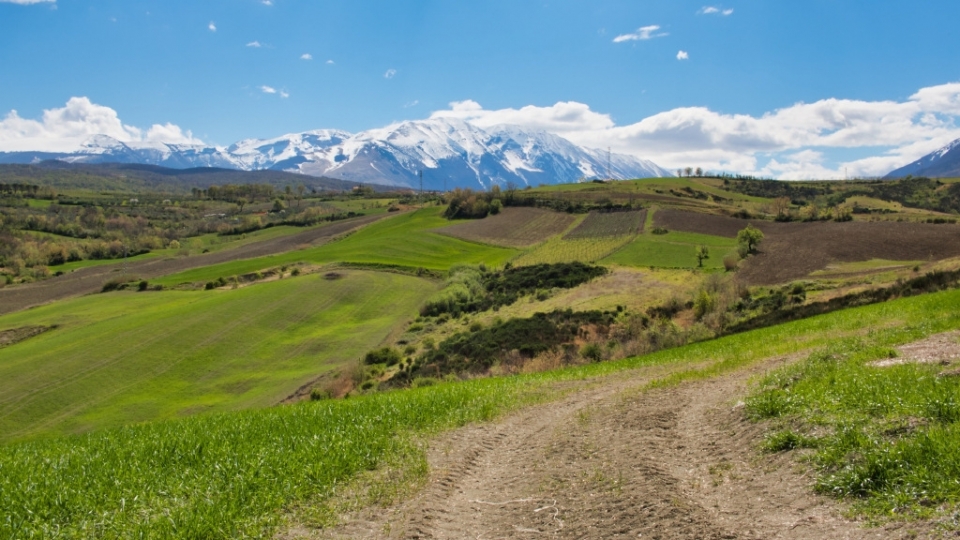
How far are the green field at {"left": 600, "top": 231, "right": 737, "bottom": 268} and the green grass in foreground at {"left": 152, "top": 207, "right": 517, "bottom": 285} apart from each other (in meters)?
23.2

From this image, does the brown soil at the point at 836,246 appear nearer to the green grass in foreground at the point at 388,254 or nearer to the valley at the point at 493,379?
the valley at the point at 493,379

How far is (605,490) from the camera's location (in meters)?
8.91

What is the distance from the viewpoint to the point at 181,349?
58.9 m

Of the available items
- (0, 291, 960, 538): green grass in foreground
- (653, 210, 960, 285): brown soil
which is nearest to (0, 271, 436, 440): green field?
(0, 291, 960, 538): green grass in foreground

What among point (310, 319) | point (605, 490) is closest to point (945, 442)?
point (605, 490)

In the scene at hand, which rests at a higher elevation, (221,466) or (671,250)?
(671,250)

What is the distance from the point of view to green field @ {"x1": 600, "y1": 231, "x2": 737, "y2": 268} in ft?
273

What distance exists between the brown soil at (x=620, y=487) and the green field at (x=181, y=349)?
3809 cm

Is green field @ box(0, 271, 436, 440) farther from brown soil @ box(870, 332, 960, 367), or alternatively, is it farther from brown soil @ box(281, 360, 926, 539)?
brown soil @ box(870, 332, 960, 367)

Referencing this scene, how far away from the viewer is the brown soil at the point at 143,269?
297 feet

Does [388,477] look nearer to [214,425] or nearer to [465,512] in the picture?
[465,512]

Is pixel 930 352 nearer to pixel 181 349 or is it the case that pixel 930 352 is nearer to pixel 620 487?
pixel 620 487

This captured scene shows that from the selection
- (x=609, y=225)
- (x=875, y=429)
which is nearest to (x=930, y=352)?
(x=875, y=429)

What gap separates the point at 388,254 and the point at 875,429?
103137 millimetres
